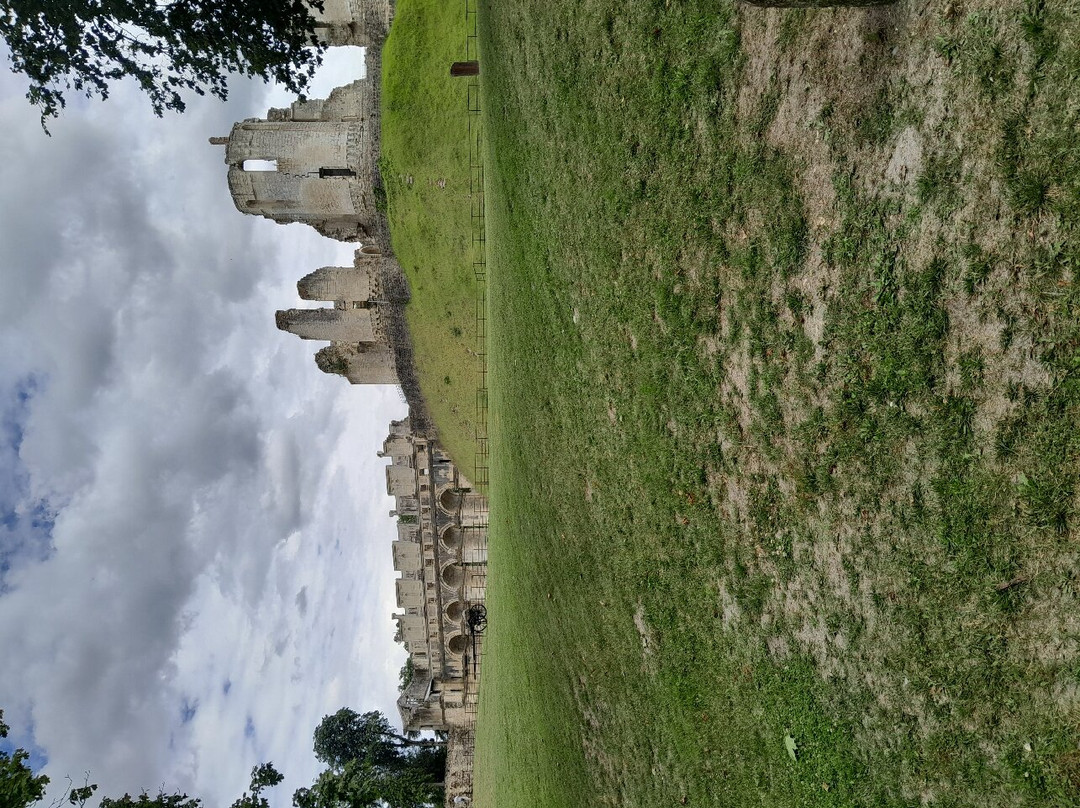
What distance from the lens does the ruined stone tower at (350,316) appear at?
22.3 m

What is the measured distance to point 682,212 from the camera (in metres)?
6.61

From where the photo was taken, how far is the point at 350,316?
2333 centimetres

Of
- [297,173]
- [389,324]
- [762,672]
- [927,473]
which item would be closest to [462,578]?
[389,324]

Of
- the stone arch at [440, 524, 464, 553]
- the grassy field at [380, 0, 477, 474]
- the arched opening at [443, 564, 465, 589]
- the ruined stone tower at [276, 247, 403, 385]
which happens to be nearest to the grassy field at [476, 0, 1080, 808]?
the grassy field at [380, 0, 477, 474]

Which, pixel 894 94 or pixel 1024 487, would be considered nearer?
pixel 1024 487

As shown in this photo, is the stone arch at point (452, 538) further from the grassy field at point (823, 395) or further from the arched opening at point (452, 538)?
the grassy field at point (823, 395)

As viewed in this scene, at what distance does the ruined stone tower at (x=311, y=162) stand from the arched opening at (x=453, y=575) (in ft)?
40.2

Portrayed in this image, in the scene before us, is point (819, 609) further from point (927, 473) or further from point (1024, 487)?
point (1024, 487)

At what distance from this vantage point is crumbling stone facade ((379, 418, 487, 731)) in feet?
82.3

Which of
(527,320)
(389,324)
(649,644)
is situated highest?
(389,324)

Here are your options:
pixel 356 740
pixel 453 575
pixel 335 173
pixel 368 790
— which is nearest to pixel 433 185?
pixel 335 173

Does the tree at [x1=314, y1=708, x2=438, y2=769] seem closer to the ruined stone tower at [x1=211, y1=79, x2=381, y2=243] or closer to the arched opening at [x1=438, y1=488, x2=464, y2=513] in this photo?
the arched opening at [x1=438, y1=488, x2=464, y2=513]

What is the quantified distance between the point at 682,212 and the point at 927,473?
10.5 feet

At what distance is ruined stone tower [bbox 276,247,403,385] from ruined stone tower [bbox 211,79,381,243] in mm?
1962
